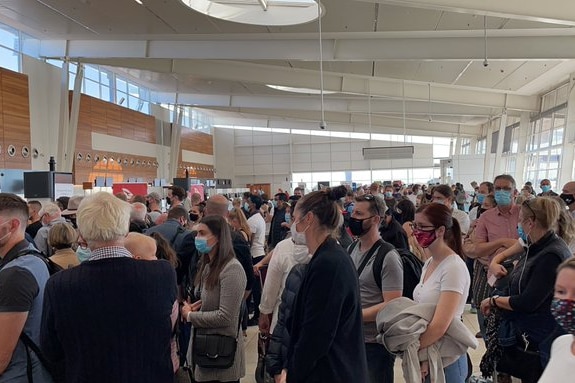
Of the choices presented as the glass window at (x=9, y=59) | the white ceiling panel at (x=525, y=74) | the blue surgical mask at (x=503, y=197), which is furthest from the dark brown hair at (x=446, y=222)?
the glass window at (x=9, y=59)

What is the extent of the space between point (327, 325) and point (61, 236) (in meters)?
1.95

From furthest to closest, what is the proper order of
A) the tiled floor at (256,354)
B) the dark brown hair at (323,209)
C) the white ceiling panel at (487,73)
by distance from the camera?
the white ceiling panel at (487,73)
the tiled floor at (256,354)
the dark brown hair at (323,209)

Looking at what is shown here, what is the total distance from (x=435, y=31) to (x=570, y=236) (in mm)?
7280

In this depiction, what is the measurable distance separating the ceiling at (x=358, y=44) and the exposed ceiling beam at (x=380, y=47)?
0.07ft

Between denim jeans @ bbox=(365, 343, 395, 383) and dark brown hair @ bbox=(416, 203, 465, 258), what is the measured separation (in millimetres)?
696

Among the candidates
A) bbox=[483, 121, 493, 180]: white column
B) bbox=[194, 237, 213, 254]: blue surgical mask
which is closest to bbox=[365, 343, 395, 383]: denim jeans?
bbox=[194, 237, 213, 254]: blue surgical mask

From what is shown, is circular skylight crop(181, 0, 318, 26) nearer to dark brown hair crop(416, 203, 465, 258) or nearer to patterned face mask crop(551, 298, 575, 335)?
dark brown hair crop(416, 203, 465, 258)

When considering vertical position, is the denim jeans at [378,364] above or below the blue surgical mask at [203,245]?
below

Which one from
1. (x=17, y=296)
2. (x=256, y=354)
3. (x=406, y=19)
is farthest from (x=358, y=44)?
(x=17, y=296)

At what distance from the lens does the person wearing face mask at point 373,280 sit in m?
2.51

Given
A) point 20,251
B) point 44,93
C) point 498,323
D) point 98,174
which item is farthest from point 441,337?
point 98,174

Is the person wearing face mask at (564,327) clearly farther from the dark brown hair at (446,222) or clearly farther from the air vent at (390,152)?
the air vent at (390,152)

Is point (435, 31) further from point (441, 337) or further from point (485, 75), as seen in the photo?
point (441, 337)

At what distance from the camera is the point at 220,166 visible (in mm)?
30156
